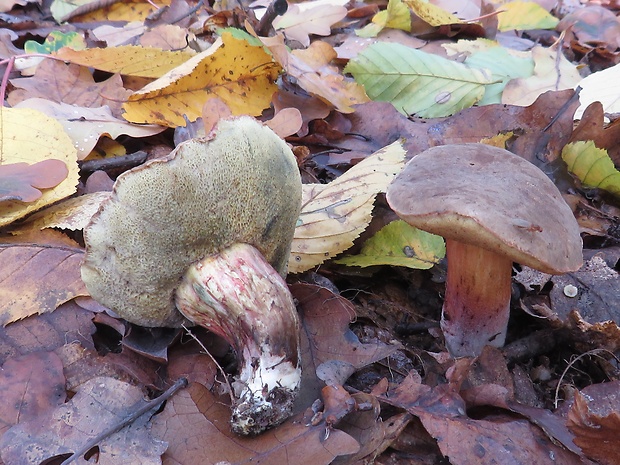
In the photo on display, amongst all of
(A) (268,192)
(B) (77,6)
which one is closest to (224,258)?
(A) (268,192)

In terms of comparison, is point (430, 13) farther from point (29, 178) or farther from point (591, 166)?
point (29, 178)

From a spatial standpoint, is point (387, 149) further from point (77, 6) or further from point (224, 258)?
point (77, 6)

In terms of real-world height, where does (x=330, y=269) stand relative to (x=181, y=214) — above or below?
below

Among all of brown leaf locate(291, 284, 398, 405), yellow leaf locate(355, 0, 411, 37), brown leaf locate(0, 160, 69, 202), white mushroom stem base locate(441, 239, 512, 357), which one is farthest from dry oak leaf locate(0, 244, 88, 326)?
yellow leaf locate(355, 0, 411, 37)

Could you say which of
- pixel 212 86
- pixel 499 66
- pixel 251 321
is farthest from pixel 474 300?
pixel 499 66

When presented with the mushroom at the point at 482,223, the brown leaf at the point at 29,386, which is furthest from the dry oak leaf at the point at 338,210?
the brown leaf at the point at 29,386

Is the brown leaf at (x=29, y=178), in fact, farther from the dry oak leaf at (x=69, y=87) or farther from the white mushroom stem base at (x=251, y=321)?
the white mushroom stem base at (x=251, y=321)

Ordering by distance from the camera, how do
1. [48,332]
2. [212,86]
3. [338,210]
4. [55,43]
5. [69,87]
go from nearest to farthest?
1. [48,332]
2. [338,210]
3. [212,86]
4. [69,87]
5. [55,43]
